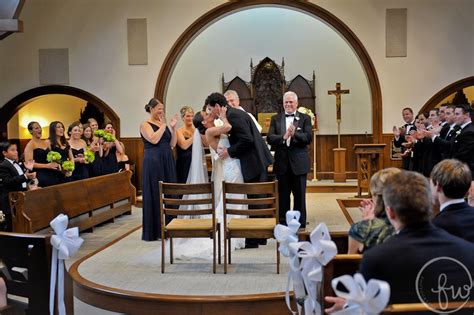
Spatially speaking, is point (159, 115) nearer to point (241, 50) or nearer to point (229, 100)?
point (229, 100)

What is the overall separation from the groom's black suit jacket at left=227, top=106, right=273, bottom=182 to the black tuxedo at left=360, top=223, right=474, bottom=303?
3290 mm

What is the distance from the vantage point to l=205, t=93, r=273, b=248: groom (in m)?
5.28

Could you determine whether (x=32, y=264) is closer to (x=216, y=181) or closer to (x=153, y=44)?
(x=216, y=181)

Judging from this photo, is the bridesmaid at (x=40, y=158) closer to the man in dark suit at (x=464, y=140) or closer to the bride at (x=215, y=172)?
the bride at (x=215, y=172)

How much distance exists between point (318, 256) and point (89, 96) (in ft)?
29.6

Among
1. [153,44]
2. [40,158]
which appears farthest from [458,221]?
[153,44]

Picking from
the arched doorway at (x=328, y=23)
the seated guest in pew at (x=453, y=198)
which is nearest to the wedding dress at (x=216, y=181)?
the seated guest in pew at (x=453, y=198)

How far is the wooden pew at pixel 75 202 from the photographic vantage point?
18.6 feet

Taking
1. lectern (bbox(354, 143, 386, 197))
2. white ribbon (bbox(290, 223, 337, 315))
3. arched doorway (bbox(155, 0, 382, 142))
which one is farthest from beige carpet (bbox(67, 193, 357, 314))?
arched doorway (bbox(155, 0, 382, 142))

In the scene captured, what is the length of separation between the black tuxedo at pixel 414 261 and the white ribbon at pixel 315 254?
346 mm

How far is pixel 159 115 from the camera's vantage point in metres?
6.07

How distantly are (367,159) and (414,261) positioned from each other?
7135 mm

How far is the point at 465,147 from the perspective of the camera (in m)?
6.01

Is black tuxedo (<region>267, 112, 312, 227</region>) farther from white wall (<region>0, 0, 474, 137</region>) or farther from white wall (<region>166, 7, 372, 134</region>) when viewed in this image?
white wall (<region>166, 7, 372, 134</region>)
